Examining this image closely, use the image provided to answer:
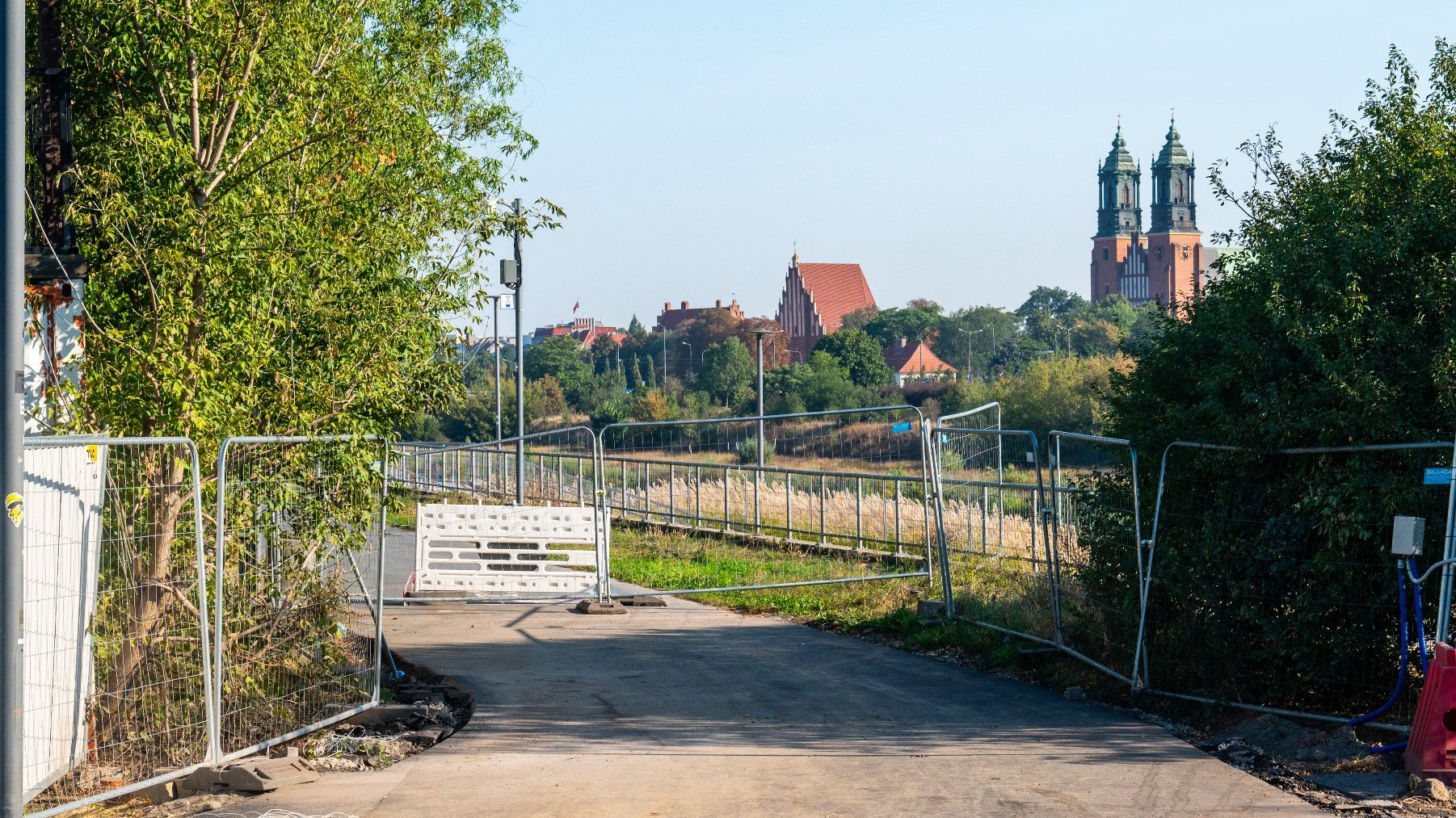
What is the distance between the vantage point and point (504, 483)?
2759 cm

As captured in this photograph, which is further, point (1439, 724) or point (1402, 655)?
point (1402, 655)

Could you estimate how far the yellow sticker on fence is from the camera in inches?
222

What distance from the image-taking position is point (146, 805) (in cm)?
703

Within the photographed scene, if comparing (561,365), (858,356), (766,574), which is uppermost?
(561,365)

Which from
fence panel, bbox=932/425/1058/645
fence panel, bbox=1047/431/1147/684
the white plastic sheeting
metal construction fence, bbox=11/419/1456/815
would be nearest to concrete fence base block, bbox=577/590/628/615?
fence panel, bbox=932/425/1058/645

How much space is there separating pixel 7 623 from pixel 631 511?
18.6 meters

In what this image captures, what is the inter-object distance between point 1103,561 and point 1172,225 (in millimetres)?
196094

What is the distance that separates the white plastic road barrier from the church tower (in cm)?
18909

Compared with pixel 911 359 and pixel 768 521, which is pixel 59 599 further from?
pixel 911 359

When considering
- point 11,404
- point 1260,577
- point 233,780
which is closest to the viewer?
point 11,404

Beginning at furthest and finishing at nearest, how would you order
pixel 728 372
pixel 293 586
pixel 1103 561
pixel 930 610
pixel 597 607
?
pixel 728 372, pixel 597 607, pixel 930 610, pixel 1103 561, pixel 293 586

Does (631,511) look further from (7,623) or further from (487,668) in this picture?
(7,623)

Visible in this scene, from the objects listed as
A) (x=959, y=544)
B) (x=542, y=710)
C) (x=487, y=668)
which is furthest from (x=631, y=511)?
(x=542, y=710)

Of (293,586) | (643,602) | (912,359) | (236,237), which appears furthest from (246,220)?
(912,359)
